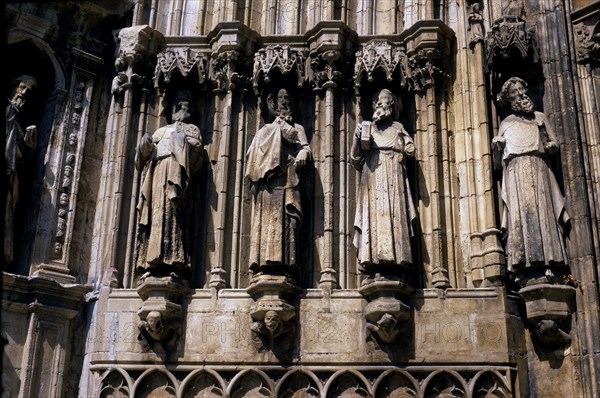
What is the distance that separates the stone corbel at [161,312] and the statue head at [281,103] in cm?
252

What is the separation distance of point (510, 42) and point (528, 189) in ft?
6.39

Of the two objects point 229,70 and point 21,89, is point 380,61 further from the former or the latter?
point 21,89

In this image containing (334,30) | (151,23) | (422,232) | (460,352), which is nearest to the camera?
(460,352)

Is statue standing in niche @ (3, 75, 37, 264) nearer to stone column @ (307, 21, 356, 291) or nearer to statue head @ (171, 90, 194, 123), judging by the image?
statue head @ (171, 90, 194, 123)

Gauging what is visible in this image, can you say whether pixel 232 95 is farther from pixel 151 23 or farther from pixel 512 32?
pixel 512 32

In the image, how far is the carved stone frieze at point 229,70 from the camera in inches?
424

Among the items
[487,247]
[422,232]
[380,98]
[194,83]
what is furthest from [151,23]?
[487,247]

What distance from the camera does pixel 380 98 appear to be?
1034cm

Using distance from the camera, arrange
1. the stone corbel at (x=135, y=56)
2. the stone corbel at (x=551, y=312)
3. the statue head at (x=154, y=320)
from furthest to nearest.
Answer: the stone corbel at (x=135, y=56), the statue head at (x=154, y=320), the stone corbel at (x=551, y=312)

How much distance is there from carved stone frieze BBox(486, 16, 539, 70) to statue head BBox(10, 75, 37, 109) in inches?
235

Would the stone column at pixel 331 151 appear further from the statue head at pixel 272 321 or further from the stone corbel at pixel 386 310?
the statue head at pixel 272 321

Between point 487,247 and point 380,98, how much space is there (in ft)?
7.49

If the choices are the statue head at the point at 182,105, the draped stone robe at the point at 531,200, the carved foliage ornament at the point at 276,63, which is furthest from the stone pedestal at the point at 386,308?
the statue head at the point at 182,105

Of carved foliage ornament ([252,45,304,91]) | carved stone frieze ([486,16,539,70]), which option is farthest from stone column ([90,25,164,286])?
carved stone frieze ([486,16,539,70])
